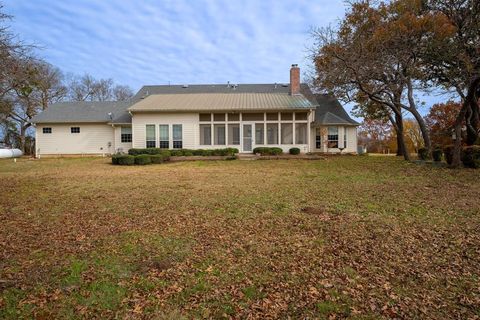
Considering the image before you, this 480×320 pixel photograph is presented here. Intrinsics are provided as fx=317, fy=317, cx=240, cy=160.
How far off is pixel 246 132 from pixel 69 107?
15804 mm

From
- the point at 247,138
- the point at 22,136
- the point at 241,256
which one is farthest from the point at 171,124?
the point at 22,136

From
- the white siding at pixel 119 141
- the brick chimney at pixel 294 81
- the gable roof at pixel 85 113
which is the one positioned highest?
the brick chimney at pixel 294 81

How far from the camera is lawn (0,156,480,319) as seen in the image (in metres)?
3.21

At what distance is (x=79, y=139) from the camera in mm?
25672

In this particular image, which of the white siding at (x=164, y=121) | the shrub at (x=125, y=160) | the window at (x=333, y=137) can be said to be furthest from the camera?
the window at (x=333, y=137)

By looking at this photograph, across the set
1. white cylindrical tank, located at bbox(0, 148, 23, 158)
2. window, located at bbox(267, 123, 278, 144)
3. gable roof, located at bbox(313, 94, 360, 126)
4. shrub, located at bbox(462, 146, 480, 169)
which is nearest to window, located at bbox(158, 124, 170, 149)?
window, located at bbox(267, 123, 278, 144)

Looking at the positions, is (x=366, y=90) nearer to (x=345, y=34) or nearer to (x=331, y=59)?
(x=331, y=59)

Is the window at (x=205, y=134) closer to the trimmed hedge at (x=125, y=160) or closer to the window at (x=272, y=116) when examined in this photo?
the window at (x=272, y=116)

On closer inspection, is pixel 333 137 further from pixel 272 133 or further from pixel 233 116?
pixel 233 116

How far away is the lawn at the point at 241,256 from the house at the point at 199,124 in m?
15.3

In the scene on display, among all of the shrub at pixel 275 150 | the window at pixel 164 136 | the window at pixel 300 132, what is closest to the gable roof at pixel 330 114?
the window at pixel 300 132

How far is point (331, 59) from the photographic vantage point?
17828 millimetres

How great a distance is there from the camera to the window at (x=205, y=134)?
23886 mm

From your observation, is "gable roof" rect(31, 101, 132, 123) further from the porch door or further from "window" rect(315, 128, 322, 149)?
"window" rect(315, 128, 322, 149)
